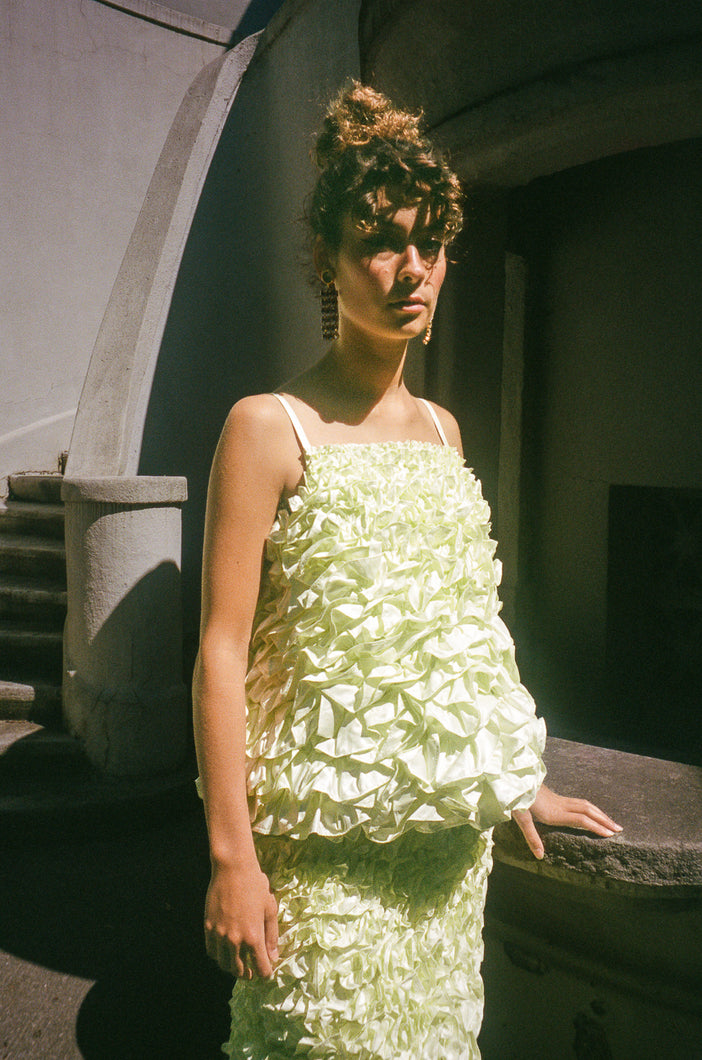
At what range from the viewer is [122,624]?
152 inches

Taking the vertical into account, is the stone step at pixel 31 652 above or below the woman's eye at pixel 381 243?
below

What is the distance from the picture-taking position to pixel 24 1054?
2439 mm

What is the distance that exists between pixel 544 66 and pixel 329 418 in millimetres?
1798

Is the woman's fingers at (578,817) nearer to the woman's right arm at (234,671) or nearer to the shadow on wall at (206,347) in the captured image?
the woman's right arm at (234,671)

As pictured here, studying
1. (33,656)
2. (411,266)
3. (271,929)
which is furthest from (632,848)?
(33,656)

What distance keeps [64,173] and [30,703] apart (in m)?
4.73

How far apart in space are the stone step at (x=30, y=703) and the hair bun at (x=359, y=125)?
3568 millimetres

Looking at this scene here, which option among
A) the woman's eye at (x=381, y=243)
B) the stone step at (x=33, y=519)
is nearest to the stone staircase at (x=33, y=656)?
the stone step at (x=33, y=519)

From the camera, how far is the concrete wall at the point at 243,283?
17.5 ft

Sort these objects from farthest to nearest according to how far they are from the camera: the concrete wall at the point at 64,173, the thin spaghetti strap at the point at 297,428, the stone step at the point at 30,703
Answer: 1. the concrete wall at the point at 64,173
2. the stone step at the point at 30,703
3. the thin spaghetti strap at the point at 297,428

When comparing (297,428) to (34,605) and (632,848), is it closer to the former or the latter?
(632,848)

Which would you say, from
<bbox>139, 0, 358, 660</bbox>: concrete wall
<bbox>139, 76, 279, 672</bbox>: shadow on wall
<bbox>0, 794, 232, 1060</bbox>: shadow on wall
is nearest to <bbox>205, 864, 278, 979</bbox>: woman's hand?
<bbox>0, 794, 232, 1060</bbox>: shadow on wall

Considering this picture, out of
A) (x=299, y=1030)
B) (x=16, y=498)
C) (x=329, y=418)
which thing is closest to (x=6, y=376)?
(x=16, y=498)

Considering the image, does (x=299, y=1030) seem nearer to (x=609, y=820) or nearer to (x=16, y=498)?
(x=609, y=820)
